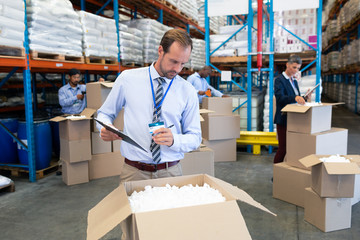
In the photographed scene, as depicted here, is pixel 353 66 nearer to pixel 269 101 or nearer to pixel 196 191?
pixel 269 101

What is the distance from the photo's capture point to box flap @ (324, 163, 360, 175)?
3039 mm

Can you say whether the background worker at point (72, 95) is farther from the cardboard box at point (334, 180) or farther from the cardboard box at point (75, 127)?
the cardboard box at point (334, 180)

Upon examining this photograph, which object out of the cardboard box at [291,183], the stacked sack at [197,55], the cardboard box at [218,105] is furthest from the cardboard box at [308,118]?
the stacked sack at [197,55]

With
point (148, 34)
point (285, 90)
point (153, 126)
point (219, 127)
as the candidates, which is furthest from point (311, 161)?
point (148, 34)

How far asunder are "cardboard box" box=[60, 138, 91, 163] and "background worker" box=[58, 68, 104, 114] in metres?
1.03

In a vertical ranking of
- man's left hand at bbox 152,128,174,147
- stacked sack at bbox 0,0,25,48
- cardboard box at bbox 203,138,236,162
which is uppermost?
stacked sack at bbox 0,0,25,48

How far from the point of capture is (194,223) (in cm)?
120

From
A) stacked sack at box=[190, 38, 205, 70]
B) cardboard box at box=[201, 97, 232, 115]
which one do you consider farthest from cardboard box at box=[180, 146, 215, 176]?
stacked sack at box=[190, 38, 205, 70]

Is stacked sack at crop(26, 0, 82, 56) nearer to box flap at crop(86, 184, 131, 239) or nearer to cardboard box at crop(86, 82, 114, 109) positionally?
cardboard box at crop(86, 82, 114, 109)

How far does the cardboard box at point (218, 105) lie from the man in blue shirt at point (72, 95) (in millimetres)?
2498

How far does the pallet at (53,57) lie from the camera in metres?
4.76

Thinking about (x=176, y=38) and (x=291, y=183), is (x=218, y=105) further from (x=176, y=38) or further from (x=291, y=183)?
(x=176, y=38)

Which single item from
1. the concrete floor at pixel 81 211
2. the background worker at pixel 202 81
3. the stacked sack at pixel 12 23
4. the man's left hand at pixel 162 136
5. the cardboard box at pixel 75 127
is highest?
the stacked sack at pixel 12 23

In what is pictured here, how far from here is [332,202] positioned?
333 cm
